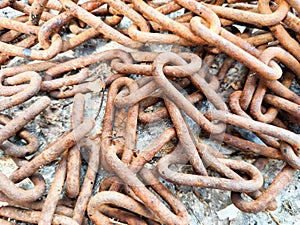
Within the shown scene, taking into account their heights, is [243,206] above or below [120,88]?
below

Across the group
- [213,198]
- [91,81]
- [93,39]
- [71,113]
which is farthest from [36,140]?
[213,198]

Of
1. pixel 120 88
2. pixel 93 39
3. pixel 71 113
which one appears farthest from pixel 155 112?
pixel 93 39

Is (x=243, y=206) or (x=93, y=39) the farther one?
(x=93, y=39)

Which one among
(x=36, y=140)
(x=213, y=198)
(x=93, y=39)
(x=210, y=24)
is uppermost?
(x=210, y=24)

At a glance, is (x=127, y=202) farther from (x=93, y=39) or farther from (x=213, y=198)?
(x=93, y=39)

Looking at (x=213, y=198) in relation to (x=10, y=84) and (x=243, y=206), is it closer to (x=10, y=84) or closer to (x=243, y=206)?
(x=243, y=206)

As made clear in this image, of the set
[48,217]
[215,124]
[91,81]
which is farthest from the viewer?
[91,81]

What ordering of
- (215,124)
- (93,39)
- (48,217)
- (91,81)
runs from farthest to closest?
(93,39) → (91,81) → (215,124) → (48,217)
